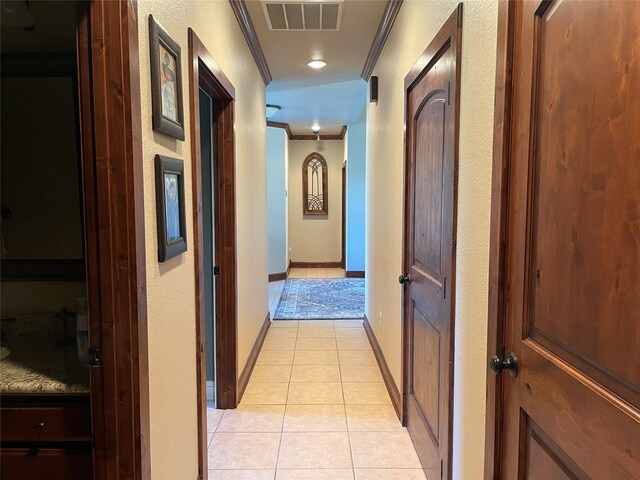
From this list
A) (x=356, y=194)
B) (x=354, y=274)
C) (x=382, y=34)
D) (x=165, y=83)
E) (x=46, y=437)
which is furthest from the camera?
(x=354, y=274)

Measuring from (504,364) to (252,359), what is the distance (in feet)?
8.25

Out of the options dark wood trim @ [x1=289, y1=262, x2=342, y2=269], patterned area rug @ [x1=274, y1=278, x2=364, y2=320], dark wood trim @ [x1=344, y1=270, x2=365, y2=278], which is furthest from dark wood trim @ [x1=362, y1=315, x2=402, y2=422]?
dark wood trim @ [x1=289, y1=262, x2=342, y2=269]

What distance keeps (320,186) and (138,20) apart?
708cm

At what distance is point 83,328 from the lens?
1.28m

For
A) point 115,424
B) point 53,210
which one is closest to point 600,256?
point 115,424

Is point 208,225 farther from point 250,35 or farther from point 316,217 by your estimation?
point 316,217

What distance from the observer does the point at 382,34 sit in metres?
3.02

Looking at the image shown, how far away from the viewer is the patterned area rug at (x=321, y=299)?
16.4 ft

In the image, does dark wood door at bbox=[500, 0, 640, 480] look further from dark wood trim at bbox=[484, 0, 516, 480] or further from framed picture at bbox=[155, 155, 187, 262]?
framed picture at bbox=[155, 155, 187, 262]

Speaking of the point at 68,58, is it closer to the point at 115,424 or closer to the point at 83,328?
the point at 83,328

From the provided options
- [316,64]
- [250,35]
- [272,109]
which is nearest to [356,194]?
[272,109]

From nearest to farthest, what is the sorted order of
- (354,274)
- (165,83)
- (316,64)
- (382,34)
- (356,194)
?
(165,83), (382,34), (316,64), (356,194), (354,274)

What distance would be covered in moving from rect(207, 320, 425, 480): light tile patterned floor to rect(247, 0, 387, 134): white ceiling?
2.53 meters

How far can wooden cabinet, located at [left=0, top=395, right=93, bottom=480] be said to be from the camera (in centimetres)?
124
